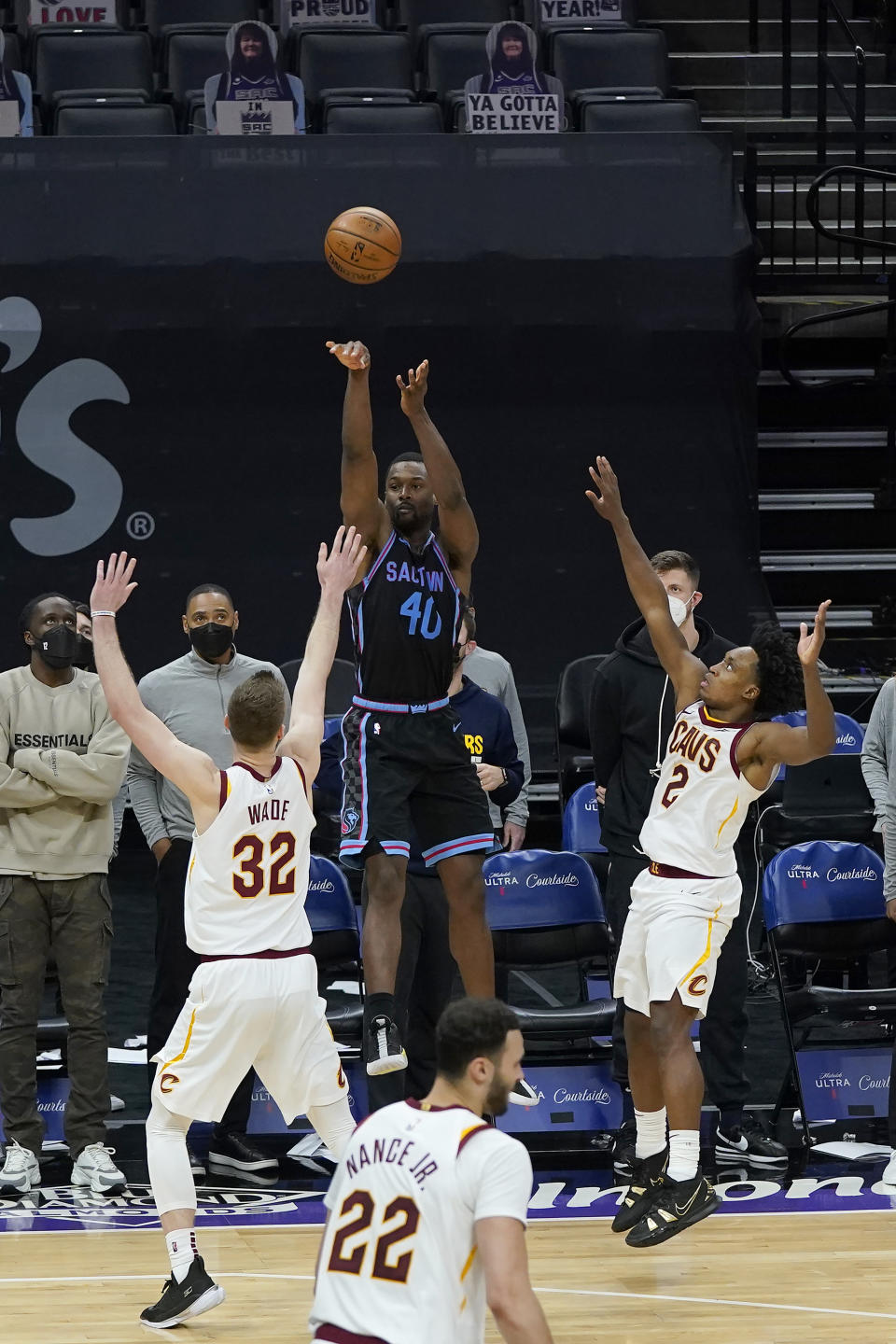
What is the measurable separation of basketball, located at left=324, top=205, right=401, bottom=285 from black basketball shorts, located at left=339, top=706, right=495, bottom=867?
Answer: 167 cm

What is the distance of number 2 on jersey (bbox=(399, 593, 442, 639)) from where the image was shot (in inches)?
252

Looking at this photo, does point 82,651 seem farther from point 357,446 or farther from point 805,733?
point 805,733

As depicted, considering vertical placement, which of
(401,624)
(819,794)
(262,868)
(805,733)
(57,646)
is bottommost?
(819,794)

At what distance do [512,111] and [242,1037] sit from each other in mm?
7426

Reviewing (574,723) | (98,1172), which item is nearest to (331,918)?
(98,1172)

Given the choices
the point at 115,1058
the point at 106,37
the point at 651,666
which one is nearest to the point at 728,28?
the point at 106,37

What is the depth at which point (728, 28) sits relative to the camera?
46.4ft

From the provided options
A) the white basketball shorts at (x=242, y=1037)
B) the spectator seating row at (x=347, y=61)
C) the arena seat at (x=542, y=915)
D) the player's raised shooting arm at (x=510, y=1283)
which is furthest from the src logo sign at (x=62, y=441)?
the player's raised shooting arm at (x=510, y=1283)

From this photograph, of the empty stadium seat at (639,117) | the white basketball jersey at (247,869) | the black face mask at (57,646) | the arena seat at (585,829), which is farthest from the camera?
the empty stadium seat at (639,117)

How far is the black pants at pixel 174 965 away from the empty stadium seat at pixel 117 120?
5842 mm

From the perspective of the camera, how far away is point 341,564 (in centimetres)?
559

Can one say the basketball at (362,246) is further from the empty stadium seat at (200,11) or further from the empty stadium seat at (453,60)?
the empty stadium seat at (200,11)

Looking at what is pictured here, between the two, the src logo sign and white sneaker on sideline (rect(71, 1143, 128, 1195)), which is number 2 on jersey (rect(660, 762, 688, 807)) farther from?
the src logo sign

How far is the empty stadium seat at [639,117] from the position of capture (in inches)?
458
